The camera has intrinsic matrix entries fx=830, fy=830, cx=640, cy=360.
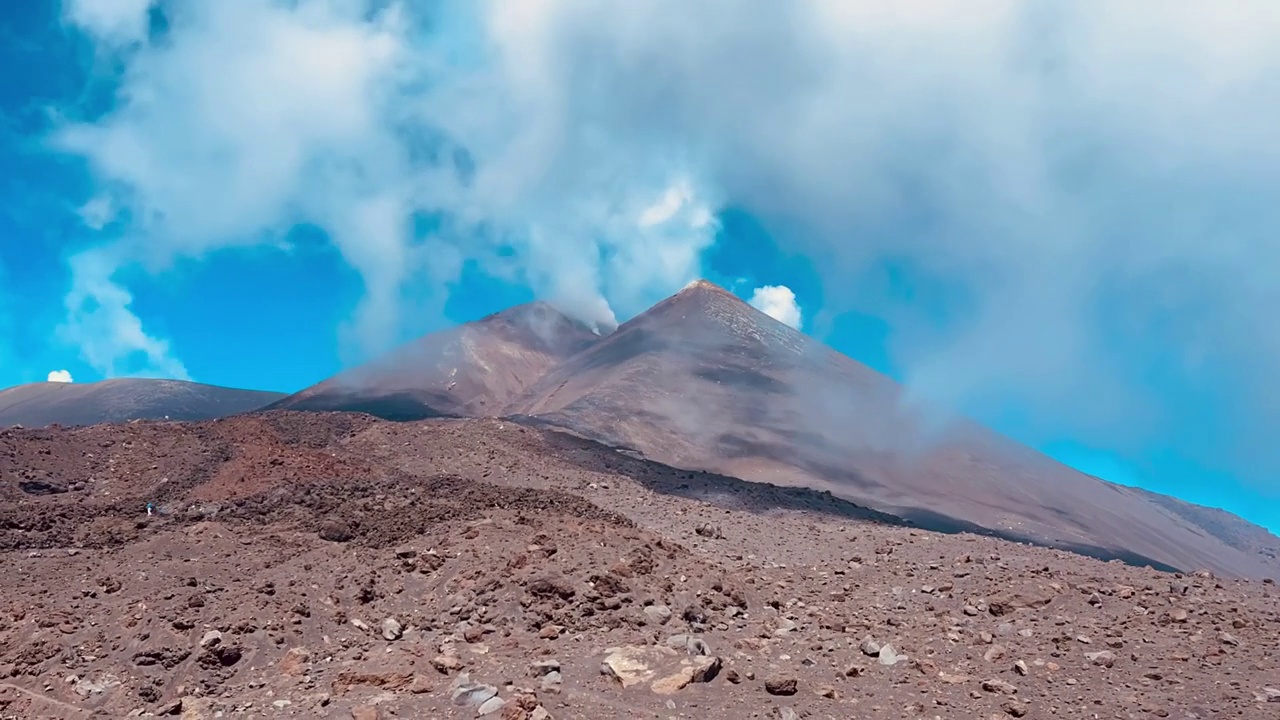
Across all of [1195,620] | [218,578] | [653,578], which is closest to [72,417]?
[218,578]

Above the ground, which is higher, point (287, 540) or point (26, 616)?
point (287, 540)

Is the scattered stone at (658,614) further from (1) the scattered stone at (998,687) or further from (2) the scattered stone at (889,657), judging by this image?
→ (1) the scattered stone at (998,687)

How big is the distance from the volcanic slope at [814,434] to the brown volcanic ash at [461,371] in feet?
12.2

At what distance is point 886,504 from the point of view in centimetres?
3475

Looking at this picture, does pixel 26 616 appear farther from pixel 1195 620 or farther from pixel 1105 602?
pixel 1195 620

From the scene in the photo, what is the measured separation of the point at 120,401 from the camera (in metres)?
67.2

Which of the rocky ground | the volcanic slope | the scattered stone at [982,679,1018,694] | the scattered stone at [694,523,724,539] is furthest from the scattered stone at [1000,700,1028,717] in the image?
the volcanic slope

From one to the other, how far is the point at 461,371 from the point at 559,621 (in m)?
54.8

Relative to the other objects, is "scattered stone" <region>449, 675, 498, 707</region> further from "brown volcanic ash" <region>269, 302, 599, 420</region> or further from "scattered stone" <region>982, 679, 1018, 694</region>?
"brown volcanic ash" <region>269, 302, 599, 420</region>

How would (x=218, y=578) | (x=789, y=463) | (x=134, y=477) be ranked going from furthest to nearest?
(x=789, y=463), (x=134, y=477), (x=218, y=578)

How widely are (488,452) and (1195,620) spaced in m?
18.4

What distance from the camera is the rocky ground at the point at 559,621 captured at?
7332 millimetres

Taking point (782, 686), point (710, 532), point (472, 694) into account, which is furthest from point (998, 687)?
point (710, 532)

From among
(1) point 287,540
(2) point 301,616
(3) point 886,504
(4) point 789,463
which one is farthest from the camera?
(4) point 789,463
